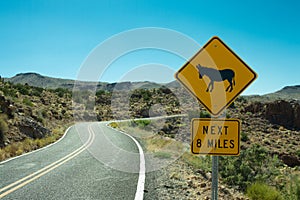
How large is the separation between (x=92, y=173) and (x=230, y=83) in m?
5.55

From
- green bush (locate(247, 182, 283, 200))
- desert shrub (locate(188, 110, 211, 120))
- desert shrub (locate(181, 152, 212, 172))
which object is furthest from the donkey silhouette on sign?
desert shrub (locate(188, 110, 211, 120))

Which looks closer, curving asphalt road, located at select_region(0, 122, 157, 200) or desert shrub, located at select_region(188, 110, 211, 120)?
curving asphalt road, located at select_region(0, 122, 157, 200)

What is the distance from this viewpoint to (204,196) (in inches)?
265

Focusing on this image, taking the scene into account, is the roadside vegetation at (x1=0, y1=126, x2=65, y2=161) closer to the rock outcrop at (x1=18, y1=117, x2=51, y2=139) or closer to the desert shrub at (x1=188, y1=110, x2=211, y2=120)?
the rock outcrop at (x1=18, y1=117, x2=51, y2=139)

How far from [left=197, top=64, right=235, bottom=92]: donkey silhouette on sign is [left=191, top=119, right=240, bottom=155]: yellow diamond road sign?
53 centimetres

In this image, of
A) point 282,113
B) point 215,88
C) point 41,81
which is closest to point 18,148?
point 215,88

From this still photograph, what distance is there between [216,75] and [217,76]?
37 millimetres

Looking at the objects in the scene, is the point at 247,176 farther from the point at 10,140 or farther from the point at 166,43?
the point at 10,140

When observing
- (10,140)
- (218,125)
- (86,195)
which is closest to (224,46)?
(218,125)

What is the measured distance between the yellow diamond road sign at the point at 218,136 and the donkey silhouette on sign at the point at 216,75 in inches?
21.0

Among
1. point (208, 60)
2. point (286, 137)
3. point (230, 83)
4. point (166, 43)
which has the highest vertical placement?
point (166, 43)

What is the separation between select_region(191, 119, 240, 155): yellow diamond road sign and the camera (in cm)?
452

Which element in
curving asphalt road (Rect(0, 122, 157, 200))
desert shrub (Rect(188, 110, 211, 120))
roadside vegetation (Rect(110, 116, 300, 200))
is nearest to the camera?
curving asphalt road (Rect(0, 122, 157, 200))

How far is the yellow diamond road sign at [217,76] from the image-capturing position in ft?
15.4
